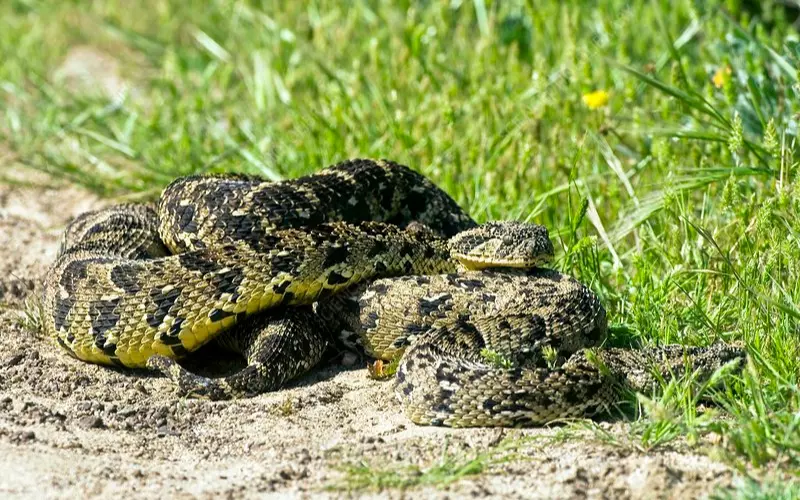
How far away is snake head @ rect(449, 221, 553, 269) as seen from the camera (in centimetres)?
689

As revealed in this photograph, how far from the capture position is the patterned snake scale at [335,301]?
20.1 ft

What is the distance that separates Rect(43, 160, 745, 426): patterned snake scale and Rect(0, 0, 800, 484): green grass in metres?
0.47

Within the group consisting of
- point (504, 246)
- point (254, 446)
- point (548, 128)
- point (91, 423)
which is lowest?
point (254, 446)

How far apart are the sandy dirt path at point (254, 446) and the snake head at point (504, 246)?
947mm

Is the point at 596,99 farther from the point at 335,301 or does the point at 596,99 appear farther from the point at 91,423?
the point at 91,423

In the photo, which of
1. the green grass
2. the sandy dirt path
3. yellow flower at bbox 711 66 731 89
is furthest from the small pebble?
yellow flower at bbox 711 66 731 89

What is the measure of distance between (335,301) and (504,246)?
105 centimetres

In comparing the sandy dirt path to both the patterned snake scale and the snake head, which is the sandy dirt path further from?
the snake head

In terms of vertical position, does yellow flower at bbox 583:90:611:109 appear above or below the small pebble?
above

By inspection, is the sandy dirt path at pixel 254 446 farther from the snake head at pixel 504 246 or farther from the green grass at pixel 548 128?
the snake head at pixel 504 246

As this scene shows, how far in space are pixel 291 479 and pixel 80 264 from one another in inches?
104

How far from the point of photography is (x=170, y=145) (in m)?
9.95

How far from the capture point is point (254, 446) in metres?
5.77

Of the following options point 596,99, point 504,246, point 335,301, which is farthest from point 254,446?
point 596,99
